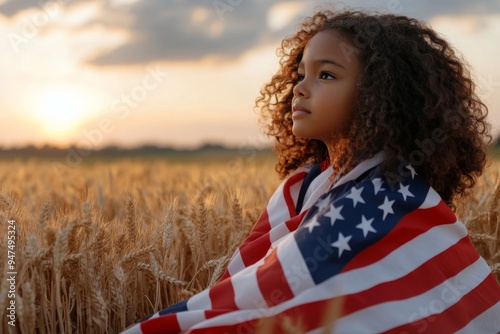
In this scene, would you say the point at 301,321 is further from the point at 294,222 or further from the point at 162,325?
the point at 294,222

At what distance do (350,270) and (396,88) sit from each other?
0.71 metres

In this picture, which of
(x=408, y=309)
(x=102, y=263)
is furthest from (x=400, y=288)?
(x=102, y=263)

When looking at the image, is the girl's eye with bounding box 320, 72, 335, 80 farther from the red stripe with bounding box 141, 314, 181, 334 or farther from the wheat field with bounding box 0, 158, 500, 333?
the red stripe with bounding box 141, 314, 181, 334

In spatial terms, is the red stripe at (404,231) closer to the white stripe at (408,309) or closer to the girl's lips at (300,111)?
the white stripe at (408,309)

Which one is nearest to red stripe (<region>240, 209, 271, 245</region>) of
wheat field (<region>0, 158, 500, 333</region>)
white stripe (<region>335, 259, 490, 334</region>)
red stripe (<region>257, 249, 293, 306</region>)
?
wheat field (<region>0, 158, 500, 333</region>)

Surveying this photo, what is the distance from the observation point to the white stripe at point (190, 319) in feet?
5.80

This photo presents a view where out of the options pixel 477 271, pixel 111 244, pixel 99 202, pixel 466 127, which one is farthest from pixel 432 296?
pixel 99 202

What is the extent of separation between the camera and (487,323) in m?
2.02

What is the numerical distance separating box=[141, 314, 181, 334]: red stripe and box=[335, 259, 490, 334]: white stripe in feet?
1.46

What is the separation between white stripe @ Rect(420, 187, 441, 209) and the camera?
198cm

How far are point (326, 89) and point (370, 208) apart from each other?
0.47 meters

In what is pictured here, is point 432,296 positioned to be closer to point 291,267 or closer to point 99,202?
point 291,267

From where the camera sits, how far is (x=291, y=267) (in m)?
1.76

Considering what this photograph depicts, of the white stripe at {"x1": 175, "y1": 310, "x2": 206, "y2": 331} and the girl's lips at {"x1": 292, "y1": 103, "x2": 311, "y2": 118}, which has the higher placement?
the girl's lips at {"x1": 292, "y1": 103, "x2": 311, "y2": 118}
